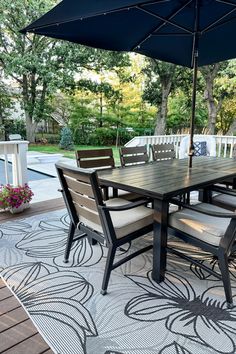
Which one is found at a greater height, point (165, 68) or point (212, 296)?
point (165, 68)

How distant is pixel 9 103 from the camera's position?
41.1 ft

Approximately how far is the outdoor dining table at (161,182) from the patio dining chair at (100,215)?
15cm

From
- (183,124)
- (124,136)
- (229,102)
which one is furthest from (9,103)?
(229,102)

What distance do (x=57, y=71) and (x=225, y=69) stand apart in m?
6.02

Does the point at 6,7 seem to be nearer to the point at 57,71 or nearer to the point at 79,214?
the point at 57,71

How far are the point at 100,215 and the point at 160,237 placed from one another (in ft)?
1.74

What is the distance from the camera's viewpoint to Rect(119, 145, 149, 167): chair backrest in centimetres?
334

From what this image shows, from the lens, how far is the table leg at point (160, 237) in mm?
2076

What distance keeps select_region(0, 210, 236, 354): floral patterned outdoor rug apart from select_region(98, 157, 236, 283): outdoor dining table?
245mm

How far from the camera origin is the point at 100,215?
76.5 inches

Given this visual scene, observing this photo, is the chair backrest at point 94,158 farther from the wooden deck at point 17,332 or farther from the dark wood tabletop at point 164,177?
the wooden deck at point 17,332

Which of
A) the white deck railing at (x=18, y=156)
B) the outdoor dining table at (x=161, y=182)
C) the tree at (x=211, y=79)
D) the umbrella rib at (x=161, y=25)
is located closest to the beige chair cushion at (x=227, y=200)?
the outdoor dining table at (x=161, y=182)

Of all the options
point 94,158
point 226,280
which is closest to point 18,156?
point 94,158

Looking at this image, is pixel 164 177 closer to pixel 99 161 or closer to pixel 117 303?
pixel 99 161
